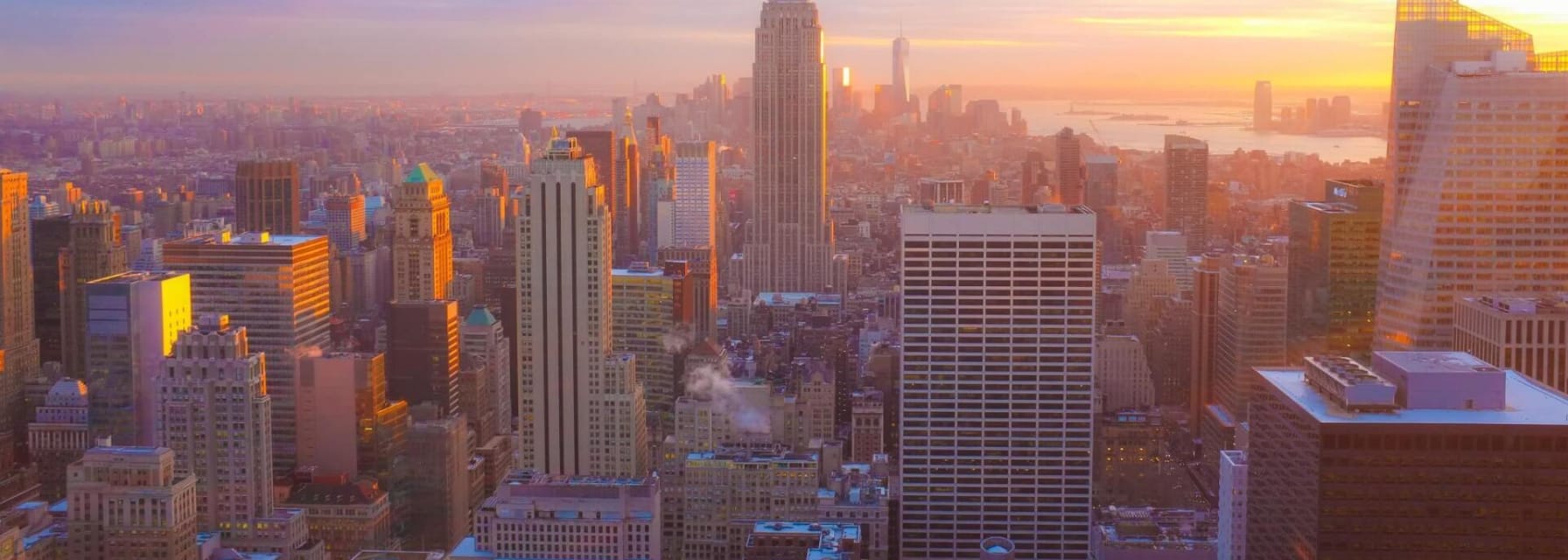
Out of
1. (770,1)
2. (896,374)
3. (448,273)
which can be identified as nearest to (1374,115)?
(896,374)

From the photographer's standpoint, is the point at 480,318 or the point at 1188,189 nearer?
the point at 1188,189

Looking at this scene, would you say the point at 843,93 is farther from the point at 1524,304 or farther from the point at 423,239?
the point at 1524,304

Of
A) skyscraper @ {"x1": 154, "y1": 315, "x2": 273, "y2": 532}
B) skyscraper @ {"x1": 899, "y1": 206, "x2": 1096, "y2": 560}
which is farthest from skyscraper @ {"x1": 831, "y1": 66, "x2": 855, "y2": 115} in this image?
skyscraper @ {"x1": 154, "y1": 315, "x2": 273, "y2": 532}

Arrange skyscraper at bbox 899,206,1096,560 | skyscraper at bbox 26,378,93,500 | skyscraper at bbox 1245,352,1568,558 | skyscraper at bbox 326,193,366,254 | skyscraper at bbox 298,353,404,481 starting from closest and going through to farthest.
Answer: skyscraper at bbox 1245,352,1568,558, skyscraper at bbox 26,378,93,500, skyscraper at bbox 899,206,1096,560, skyscraper at bbox 298,353,404,481, skyscraper at bbox 326,193,366,254

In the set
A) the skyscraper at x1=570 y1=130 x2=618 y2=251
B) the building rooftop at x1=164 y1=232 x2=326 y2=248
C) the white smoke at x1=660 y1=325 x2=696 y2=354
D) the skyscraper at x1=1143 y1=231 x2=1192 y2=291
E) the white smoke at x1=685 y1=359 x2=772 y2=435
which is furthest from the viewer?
the skyscraper at x1=1143 y1=231 x2=1192 y2=291

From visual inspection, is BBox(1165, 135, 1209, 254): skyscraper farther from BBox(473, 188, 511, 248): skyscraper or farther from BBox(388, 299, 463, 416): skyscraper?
BBox(388, 299, 463, 416): skyscraper

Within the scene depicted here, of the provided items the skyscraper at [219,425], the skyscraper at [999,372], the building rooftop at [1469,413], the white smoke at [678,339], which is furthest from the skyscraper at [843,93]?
the building rooftop at [1469,413]

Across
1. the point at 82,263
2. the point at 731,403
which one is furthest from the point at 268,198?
the point at 731,403
